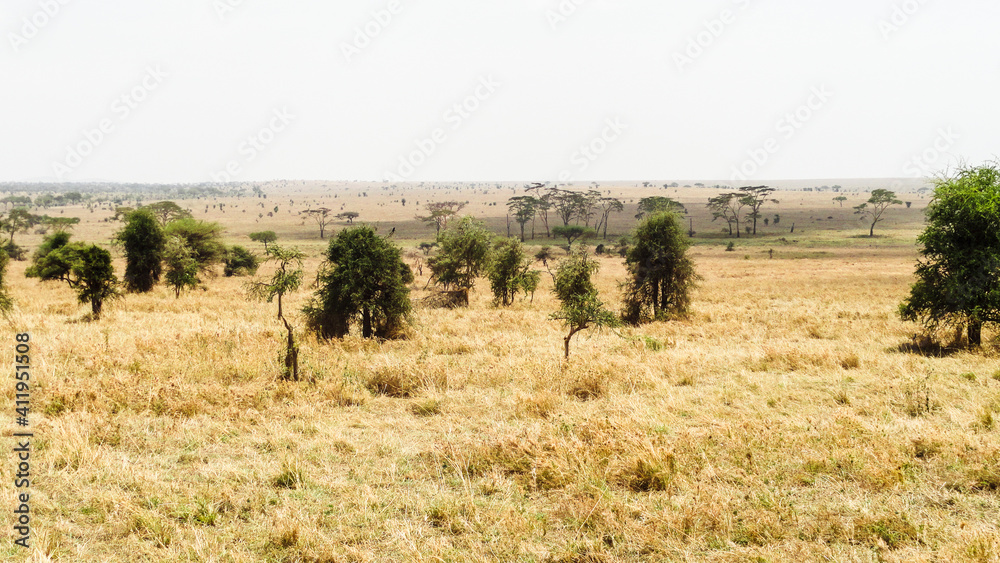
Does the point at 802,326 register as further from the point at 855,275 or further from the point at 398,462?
the point at 855,275

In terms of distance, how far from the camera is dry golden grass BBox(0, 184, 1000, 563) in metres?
5.47

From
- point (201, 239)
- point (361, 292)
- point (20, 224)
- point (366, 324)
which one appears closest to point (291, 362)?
point (361, 292)

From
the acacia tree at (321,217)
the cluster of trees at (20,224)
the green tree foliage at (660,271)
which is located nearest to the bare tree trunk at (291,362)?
the green tree foliage at (660,271)

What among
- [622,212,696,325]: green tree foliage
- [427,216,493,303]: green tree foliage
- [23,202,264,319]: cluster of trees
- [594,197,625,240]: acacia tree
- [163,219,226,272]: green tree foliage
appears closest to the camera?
[23,202,264,319]: cluster of trees

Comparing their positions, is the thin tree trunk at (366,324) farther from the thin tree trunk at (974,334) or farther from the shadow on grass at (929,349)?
the thin tree trunk at (974,334)

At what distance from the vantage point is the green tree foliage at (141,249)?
3538cm

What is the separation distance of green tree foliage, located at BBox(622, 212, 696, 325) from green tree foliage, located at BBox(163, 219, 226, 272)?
30.8 meters

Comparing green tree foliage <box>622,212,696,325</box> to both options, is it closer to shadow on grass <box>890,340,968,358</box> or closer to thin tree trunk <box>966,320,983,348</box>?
shadow on grass <box>890,340,968,358</box>

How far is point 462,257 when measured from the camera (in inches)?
1267

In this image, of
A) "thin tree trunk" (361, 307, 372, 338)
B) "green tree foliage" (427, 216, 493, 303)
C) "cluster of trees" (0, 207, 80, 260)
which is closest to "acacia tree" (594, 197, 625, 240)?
"green tree foliage" (427, 216, 493, 303)

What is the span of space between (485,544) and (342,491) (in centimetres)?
201

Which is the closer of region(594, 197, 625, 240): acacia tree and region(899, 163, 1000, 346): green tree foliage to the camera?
region(899, 163, 1000, 346): green tree foliage

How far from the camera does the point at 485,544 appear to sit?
5.53 meters

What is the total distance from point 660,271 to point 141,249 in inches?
1257
